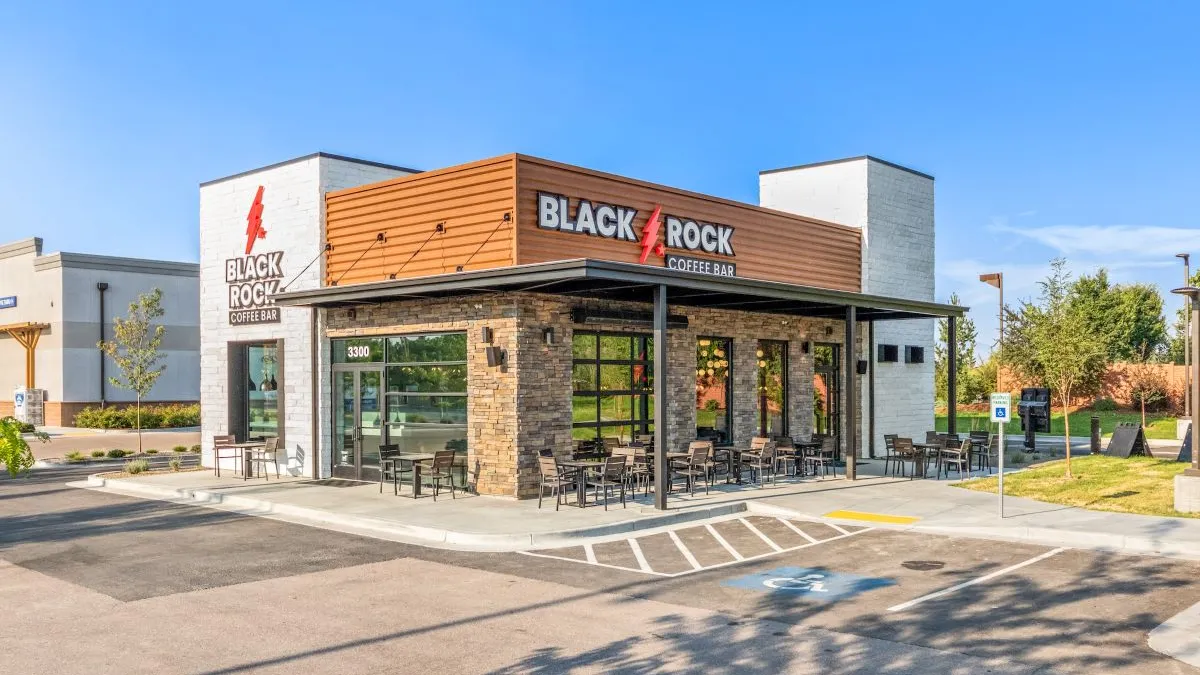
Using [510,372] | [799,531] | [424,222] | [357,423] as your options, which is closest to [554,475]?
[510,372]

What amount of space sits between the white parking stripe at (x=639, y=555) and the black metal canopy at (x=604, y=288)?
3947 mm

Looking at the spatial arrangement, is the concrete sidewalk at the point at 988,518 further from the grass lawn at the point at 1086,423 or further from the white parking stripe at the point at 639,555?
the grass lawn at the point at 1086,423

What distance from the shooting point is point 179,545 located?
13297 millimetres

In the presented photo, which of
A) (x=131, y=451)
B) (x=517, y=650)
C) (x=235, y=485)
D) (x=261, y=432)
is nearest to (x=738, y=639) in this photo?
(x=517, y=650)

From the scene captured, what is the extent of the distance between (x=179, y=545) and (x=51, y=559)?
61.6 inches

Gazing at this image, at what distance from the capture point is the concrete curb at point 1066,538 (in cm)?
1212

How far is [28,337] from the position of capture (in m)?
42.3

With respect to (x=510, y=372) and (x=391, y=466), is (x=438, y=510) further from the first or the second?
(x=391, y=466)

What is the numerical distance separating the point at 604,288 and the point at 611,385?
2.68 metres

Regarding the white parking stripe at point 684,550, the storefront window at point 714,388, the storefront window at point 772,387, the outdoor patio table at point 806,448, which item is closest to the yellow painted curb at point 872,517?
the white parking stripe at point 684,550

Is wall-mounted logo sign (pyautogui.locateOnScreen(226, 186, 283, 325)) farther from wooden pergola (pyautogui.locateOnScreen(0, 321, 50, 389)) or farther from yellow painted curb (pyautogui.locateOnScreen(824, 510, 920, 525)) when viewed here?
wooden pergola (pyautogui.locateOnScreen(0, 321, 50, 389))

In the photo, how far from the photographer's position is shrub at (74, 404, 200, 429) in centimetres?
3991

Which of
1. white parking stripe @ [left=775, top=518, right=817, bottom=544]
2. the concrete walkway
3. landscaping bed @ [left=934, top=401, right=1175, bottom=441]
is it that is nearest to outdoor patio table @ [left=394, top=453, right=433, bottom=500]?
the concrete walkway

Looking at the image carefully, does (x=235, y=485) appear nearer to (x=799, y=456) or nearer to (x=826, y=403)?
(x=799, y=456)
